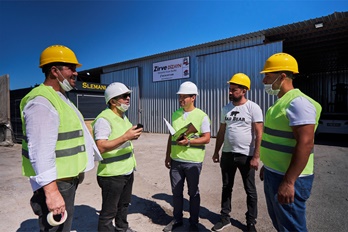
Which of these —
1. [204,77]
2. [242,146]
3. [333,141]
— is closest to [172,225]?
[242,146]

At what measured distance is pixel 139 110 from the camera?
1581cm

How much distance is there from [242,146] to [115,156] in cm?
171

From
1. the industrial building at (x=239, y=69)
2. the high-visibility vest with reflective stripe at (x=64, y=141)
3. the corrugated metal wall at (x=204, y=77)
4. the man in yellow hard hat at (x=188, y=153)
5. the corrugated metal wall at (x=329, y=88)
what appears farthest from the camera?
the corrugated metal wall at (x=329, y=88)

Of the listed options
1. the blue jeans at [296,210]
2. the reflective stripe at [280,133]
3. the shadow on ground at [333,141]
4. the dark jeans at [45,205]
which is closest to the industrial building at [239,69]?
the shadow on ground at [333,141]

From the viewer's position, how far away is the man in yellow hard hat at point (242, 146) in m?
3.02

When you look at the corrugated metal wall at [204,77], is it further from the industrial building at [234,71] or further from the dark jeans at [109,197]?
the dark jeans at [109,197]

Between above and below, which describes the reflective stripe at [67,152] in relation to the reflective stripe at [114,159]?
above

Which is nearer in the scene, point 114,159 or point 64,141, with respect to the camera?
point 64,141

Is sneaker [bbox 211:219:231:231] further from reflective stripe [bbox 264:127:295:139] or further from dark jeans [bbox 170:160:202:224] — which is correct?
reflective stripe [bbox 264:127:295:139]

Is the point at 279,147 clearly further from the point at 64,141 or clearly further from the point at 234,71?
the point at 234,71

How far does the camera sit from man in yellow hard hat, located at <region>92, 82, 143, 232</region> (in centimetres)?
237

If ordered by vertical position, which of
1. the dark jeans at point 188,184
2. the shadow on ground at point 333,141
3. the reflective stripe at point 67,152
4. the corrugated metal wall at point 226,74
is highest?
the corrugated metal wall at point 226,74

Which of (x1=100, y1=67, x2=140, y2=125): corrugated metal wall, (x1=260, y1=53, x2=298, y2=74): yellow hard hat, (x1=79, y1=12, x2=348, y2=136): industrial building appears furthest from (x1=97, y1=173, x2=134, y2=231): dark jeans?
(x1=100, y1=67, x2=140, y2=125): corrugated metal wall

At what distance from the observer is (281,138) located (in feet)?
6.29
